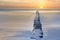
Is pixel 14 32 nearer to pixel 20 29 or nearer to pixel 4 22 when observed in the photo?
pixel 20 29

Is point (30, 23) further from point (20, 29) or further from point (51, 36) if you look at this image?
point (51, 36)

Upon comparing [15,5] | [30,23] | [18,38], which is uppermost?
[15,5]

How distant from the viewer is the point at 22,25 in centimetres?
103

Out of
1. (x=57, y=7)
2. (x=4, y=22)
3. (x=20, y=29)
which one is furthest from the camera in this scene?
(x=4, y=22)

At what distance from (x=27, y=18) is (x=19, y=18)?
0.23 ft

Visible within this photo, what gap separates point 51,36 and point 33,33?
120 mm

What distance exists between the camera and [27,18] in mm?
1111

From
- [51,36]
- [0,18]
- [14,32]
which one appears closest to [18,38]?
[14,32]

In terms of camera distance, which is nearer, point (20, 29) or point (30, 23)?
point (20, 29)

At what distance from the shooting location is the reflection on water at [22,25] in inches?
35.0

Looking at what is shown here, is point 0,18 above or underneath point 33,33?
above

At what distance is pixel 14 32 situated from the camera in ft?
3.04

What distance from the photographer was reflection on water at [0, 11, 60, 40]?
0.89 metres

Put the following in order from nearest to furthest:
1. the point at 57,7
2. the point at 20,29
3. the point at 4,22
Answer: the point at 57,7 → the point at 20,29 → the point at 4,22
